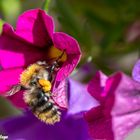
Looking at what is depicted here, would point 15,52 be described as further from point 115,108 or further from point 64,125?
point 115,108

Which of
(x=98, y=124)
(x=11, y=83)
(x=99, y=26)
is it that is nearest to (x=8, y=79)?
(x=11, y=83)

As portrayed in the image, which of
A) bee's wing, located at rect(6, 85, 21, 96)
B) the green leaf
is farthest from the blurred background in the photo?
bee's wing, located at rect(6, 85, 21, 96)

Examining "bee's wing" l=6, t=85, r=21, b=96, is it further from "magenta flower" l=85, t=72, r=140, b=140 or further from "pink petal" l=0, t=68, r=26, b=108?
"magenta flower" l=85, t=72, r=140, b=140

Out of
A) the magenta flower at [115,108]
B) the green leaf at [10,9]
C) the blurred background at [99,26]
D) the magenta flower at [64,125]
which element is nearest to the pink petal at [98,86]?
the magenta flower at [115,108]

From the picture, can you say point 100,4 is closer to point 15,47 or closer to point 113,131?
point 15,47

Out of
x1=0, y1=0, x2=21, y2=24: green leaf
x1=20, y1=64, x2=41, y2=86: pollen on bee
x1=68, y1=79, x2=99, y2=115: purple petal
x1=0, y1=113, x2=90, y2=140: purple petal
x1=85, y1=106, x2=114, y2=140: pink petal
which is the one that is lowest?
x1=0, y1=113, x2=90, y2=140: purple petal

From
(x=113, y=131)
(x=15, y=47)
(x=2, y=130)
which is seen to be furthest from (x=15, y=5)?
(x=113, y=131)

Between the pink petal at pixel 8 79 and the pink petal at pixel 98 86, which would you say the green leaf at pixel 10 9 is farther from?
the pink petal at pixel 98 86
